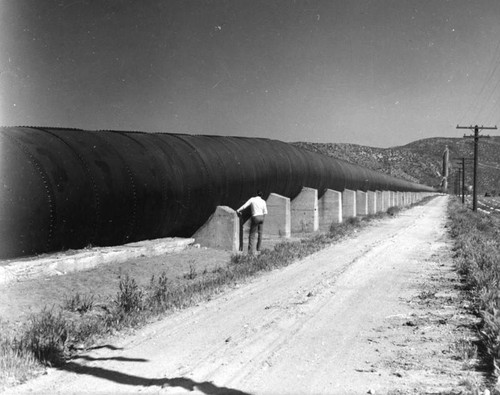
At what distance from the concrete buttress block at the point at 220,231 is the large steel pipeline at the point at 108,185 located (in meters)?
0.27

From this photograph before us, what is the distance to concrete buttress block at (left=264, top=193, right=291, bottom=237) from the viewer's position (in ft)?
60.0

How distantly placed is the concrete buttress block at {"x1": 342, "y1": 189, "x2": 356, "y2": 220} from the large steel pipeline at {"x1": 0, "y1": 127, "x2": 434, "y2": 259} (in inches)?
583

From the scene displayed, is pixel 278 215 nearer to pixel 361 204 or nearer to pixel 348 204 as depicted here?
pixel 348 204

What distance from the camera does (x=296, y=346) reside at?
17.3ft

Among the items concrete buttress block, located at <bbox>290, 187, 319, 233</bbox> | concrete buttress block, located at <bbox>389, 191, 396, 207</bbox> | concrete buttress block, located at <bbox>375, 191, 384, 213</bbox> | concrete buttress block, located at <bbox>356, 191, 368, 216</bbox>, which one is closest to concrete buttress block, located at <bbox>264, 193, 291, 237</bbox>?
concrete buttress block, located at <bbox>290, 187, 319, 233</bbox>

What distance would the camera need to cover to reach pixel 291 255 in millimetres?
13125

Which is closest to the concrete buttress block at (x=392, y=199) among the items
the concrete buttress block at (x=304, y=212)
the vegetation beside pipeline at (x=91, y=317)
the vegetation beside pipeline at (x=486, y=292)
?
the concrete buttress block at (x=304, y=212)

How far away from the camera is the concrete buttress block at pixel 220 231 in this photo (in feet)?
44.8

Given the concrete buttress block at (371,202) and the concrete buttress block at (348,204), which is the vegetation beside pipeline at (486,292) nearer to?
the concrete buttress block at (348,204)

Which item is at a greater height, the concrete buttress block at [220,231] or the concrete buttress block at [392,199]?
the concrete buttress block at [220,231]

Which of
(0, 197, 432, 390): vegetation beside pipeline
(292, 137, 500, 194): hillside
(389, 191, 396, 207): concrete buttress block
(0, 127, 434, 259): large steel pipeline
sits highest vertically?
(292, 137, 500, 194): hillside

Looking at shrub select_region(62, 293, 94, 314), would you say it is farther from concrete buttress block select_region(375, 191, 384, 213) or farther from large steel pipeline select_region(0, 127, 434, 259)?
concrete buttress block select_region(375, 191, 384, 213)

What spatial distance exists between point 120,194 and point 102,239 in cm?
92

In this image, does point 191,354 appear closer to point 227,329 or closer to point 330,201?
point 227,329
